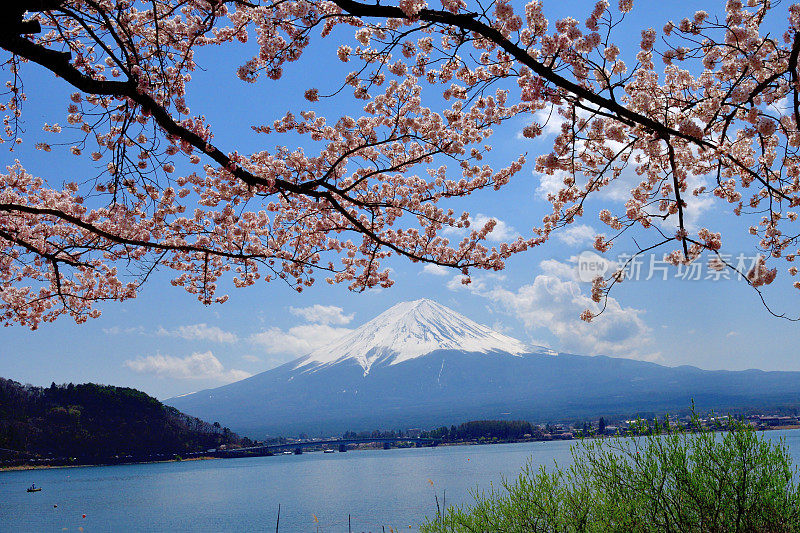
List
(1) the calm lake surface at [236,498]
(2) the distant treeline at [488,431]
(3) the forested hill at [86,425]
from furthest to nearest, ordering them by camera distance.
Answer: (2) the distant treeline at [488,431] < (3) the forested hill at [86,425] < (1) the calm lake surface at [236,498]

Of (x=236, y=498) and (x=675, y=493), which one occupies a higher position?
(x=675, y=493)

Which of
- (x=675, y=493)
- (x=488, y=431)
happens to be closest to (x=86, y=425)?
(x=488, y=431)

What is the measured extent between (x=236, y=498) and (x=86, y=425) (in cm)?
3149

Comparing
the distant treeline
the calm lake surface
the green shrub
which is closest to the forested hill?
the calm lake surface

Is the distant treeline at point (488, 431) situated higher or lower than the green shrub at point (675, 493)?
lower

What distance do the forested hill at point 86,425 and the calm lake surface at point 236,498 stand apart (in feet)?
10.1

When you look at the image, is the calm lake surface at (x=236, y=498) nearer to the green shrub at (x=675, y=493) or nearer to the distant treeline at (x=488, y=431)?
the green shrub at (x=675, y=493)

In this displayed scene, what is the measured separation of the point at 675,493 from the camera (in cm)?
648

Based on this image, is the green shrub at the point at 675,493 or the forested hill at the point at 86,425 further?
the forested hill at the point at 86,425

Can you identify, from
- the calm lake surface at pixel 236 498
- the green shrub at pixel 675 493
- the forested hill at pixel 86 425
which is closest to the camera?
the green shrub at pixel 675 493

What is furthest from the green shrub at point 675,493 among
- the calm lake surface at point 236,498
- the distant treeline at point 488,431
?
the distant treeline at point 488,431

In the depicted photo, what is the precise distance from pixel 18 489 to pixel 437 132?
71282 mm

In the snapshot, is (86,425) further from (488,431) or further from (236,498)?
(488,431)

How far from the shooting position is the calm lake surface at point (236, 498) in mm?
33094
